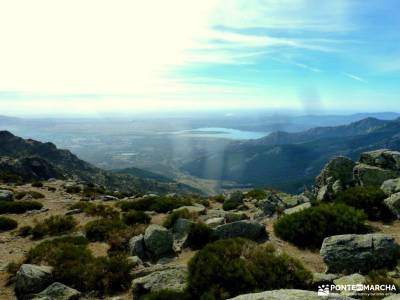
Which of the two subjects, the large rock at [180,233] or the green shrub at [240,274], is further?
the large rock at [180,233]

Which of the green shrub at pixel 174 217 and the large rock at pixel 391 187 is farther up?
the large rock at pixel 391 187

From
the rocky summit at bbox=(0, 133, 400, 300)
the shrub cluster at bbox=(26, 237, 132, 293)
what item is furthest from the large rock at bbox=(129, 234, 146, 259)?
the shrub cluster at bbox=(26, 237, 132, 293)

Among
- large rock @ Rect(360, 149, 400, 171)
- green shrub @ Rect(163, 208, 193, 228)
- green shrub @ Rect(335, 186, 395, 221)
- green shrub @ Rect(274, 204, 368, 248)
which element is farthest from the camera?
large rock @ Rect(360, 149, 400, 171)

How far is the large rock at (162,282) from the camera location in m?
11.1

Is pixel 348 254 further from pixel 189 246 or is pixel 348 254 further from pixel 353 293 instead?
pixel 189 246

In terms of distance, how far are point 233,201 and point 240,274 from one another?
67.1 ft

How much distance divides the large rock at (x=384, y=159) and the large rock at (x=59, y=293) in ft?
71.5

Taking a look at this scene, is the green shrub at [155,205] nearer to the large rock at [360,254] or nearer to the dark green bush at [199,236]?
the dark green bush at [199,236]

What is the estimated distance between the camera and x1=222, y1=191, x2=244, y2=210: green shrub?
94.5 ft

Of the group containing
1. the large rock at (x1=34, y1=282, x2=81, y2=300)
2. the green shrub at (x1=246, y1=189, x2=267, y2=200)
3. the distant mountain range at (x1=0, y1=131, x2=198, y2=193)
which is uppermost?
the large rock at (x1=34, y1=282, x2=81, y2=300)

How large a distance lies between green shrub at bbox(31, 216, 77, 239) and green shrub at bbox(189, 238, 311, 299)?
519 inches

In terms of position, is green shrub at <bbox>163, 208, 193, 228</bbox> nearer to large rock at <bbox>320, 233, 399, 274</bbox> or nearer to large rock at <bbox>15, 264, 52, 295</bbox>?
large rock at <bbox>15, 264, 52, 295</bbox>

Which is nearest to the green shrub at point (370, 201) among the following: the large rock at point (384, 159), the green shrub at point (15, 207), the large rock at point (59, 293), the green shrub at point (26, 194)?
the large rock at point (384, 159)

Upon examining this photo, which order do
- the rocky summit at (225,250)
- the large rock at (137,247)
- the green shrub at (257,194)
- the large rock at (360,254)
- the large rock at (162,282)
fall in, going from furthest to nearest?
the green shrub at (257,194) → the large rock at (137,247) → the large rock at (360,254) → the large rock at (162,282) → the rocky summit at (225,250)
